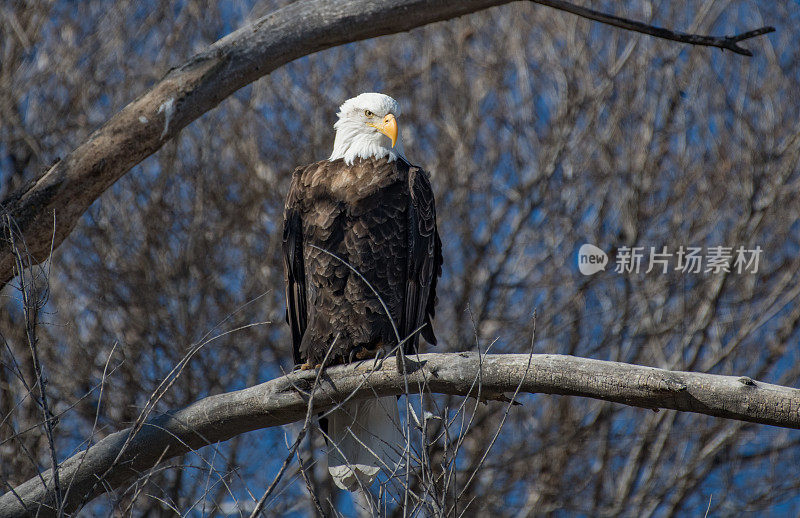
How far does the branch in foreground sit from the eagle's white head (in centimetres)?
104

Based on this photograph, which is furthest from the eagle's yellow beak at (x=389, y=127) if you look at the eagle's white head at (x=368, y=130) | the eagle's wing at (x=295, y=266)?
the eagle's wing at (x=295, y=266)

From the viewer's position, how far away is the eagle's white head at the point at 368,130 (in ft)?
12.3

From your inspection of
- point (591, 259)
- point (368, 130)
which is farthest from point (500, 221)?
point (368, 130)

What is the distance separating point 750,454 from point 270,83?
182 inches

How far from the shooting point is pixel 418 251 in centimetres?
358

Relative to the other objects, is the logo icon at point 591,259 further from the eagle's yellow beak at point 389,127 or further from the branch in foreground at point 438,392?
the branch in foreground at point 438,392

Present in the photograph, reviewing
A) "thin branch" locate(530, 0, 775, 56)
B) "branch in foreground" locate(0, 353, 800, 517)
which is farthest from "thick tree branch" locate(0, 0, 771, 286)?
"branch in foreground" locate(0, 353, 800, 517)

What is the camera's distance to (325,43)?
3496 millimetres

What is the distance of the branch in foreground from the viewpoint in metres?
2.37

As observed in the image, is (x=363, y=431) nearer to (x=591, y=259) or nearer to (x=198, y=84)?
(x=198, y=84)

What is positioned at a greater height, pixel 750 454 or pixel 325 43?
pixel 325 43

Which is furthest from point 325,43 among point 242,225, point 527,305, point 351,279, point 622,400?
point 527,305

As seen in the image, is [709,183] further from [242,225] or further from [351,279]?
[351,279]

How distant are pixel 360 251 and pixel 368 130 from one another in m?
0.62
